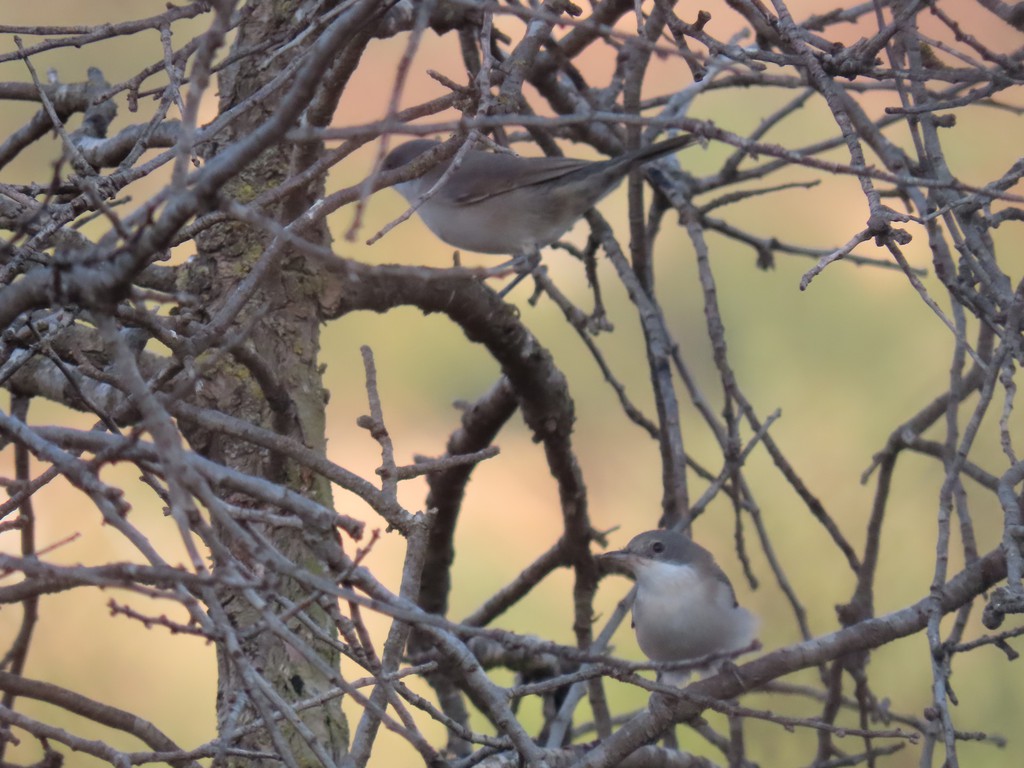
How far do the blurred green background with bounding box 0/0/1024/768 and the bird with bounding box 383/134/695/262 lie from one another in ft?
2.14

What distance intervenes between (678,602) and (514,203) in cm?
139

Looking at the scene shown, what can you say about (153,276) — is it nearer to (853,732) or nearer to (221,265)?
(221,265)

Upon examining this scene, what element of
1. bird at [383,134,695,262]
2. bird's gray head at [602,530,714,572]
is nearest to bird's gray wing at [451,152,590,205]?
bird at [383,134,695,262]

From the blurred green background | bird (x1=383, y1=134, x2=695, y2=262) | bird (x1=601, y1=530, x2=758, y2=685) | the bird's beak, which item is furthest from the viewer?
the blurred green background

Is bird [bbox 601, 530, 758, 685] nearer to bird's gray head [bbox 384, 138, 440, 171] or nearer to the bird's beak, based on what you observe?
the bird's beak

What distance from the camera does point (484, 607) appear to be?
13.8 ft

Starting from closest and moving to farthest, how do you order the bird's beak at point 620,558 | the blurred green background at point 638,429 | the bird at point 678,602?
the bird at point 678,602 → the bird's beak at point 620,558 → the blurred green background at point 638,429

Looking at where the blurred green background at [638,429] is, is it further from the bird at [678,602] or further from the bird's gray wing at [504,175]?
the bird at [678,602]

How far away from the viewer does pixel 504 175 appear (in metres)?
4.15

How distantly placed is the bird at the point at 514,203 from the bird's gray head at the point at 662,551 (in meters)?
0.97

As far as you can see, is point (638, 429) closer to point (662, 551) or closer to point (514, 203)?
point (514, 203)

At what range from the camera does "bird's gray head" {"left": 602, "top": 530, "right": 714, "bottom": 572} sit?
3.64 meters

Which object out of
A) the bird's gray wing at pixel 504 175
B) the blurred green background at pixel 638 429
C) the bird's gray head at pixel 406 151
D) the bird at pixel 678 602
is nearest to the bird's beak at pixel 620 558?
the bird at pixel 678 602

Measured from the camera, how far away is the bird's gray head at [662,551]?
12.0 ft
